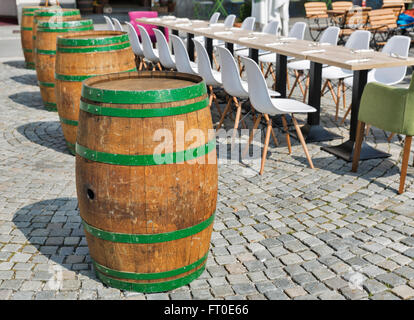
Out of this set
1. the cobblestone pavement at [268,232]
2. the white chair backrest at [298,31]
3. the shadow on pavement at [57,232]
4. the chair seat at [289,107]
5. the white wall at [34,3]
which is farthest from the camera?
the white wall at [34,3]

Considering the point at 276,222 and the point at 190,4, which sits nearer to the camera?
the point at 276,222

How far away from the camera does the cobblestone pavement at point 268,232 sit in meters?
3.03

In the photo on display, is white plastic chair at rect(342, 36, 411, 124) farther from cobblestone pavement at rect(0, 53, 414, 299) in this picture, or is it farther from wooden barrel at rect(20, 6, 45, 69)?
wooden barrel at rect(20, 6, 45, 69)

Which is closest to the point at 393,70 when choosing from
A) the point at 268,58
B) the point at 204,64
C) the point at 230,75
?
the point at 230,75

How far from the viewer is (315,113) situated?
18.7 ft

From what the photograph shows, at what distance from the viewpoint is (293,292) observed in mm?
2971

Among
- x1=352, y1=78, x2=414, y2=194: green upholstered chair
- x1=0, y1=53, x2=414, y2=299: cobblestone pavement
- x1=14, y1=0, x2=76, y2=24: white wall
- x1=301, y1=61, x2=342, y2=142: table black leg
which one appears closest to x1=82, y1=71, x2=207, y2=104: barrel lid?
x1=0, y1=53, x2=414, y2=299: cobblestone pavement

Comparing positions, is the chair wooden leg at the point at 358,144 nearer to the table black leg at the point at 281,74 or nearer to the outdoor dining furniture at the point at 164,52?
the table black leg at the point at 281,74

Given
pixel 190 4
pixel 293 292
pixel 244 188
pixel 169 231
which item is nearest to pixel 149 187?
pixel 169 231

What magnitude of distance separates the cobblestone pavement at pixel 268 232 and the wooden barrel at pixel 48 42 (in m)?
1.69

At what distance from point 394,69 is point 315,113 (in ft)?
3.79

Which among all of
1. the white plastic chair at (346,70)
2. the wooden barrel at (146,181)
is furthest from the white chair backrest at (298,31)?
the wooden barrel at (146,181)
